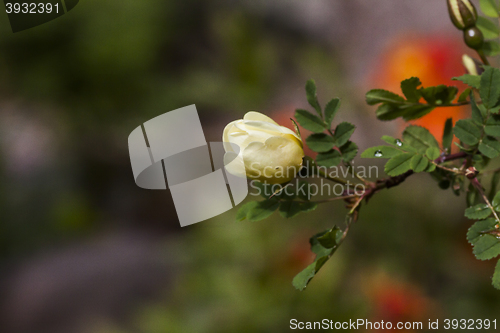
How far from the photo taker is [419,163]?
21 cm

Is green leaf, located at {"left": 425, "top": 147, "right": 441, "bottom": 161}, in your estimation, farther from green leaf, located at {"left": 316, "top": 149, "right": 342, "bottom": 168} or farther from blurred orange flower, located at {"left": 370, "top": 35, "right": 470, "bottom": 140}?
blurred orange flower, located at {"left": 370, "top": 35, "right": 470, "bottom": 140}

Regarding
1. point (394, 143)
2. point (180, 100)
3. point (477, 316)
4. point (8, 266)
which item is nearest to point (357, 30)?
point (180, 100)

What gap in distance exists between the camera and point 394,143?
221 millimetres

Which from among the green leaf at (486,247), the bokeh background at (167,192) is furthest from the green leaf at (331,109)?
the bokeh background at (167,192)

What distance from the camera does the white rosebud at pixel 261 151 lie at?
0.19m

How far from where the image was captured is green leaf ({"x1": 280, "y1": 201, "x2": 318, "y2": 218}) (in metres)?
0.22

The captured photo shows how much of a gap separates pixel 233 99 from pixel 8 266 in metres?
0.77

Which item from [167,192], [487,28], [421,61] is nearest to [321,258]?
A: [487,28]

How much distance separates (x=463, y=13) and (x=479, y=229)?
0.50 ft

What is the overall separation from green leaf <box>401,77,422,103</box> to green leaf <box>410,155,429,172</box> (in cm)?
5

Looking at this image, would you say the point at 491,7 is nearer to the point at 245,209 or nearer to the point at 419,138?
the point at 419,138

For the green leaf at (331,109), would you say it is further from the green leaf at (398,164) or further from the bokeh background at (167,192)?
the bokeh background at (167,192)

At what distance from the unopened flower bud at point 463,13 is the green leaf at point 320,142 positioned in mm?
135

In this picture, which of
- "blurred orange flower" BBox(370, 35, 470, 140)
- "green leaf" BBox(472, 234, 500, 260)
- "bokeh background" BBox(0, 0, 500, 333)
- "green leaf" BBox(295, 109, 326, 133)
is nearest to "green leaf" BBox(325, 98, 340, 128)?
"green leaf" BBox(295, 109, 326, 133)
